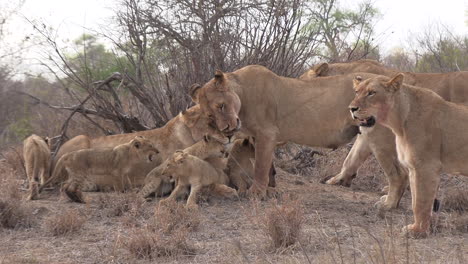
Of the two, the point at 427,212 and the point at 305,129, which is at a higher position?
the point at 305,129

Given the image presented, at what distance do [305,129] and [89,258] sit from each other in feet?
9.78

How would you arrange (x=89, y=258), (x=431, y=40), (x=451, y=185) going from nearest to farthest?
(x=89, y=258), (x=451, y=185), (x=431, y=40)

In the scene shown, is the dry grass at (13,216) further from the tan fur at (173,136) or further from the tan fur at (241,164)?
the tan fur at (241,164)

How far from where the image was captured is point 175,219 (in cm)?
570

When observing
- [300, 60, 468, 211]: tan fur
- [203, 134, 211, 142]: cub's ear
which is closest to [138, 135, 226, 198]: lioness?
[203, 134, 211, 142]: cub's ear

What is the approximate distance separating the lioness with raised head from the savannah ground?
12.0 inches

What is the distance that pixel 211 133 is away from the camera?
277 inches

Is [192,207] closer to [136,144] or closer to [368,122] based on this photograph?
[136,144]

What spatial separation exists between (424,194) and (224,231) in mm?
1585

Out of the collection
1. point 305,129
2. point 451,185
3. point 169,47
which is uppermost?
point 169,47

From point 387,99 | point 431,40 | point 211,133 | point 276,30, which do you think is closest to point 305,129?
Answer: point 211,133

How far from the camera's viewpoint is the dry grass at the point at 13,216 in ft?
19.6

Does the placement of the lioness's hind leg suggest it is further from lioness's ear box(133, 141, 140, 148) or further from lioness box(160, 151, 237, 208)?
lioness box(160, 151, 237, 208)

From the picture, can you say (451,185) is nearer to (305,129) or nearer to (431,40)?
(305,129)
